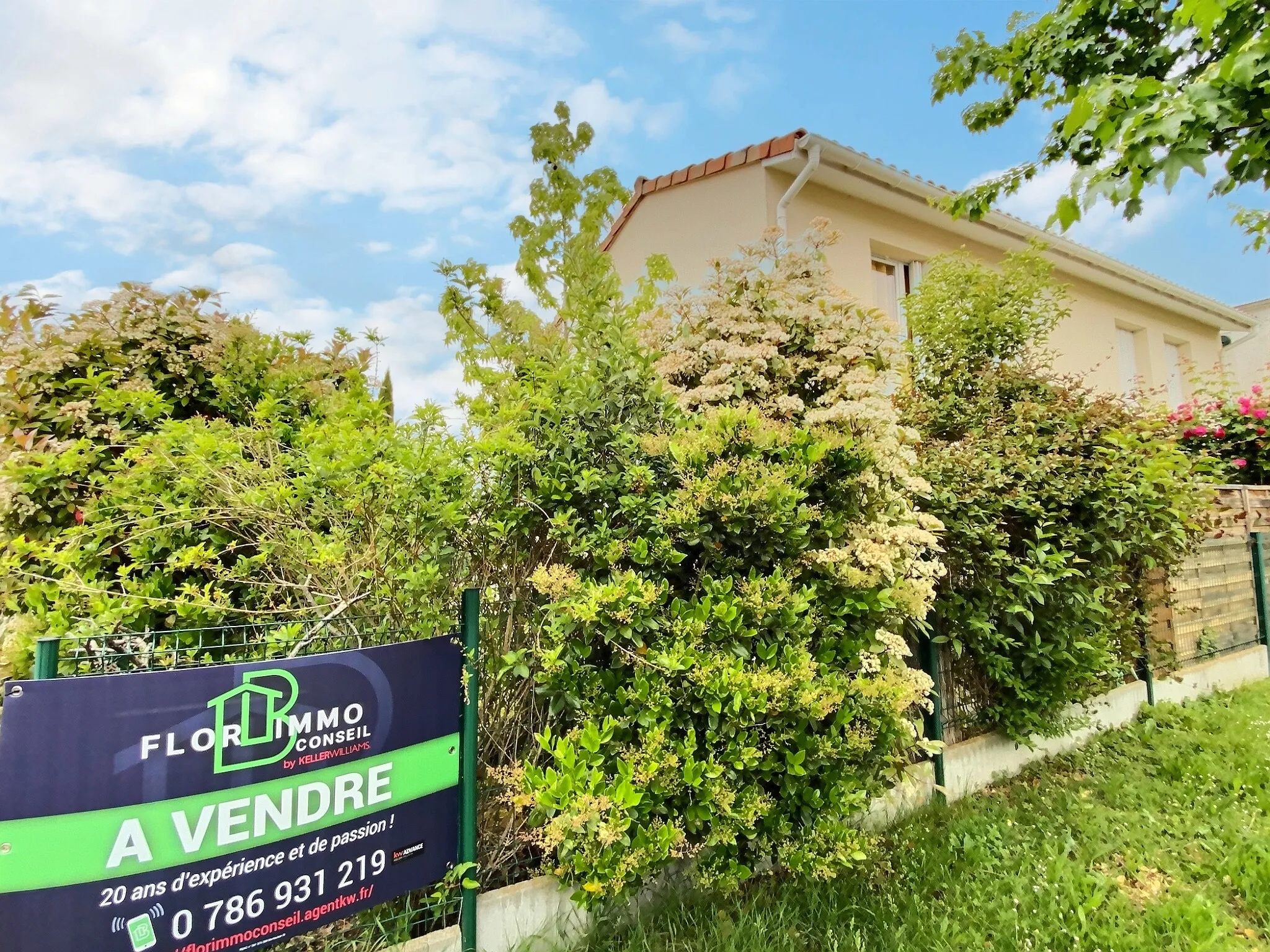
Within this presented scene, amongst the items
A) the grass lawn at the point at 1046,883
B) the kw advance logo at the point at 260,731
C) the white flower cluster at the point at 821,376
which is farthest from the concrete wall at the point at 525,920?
the white flower cluster at the point at 821,376

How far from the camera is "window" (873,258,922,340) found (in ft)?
27.1

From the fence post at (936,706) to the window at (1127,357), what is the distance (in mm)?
10582

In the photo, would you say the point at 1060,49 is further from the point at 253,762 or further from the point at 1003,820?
the point at 253,762

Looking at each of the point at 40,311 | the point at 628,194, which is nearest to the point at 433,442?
the point at 40,311

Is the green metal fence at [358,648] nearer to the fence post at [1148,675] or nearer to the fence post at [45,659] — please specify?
the fence post at [45,659]

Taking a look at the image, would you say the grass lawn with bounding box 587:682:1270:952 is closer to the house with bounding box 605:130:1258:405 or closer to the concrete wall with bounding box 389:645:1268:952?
the concrete wall with bounding box 389:645:1268:952

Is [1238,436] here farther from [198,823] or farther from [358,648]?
[198,823]

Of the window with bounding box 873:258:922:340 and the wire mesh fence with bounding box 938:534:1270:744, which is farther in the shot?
the window with bounding box 873:258:922:340

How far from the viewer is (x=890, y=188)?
727cm

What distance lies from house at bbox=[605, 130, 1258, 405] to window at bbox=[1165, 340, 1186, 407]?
1901 millimetres

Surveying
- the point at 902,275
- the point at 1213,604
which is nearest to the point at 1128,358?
the point at 902,275

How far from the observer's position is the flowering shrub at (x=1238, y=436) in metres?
9.68

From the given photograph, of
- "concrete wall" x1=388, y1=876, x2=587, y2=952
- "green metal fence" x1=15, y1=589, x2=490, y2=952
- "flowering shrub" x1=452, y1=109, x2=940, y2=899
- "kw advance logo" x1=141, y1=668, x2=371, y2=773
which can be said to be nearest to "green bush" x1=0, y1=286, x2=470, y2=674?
"green metal fence" x1=15, y1=589, x2=490, y2=952

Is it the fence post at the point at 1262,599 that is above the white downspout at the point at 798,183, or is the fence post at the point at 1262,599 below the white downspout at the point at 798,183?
below
